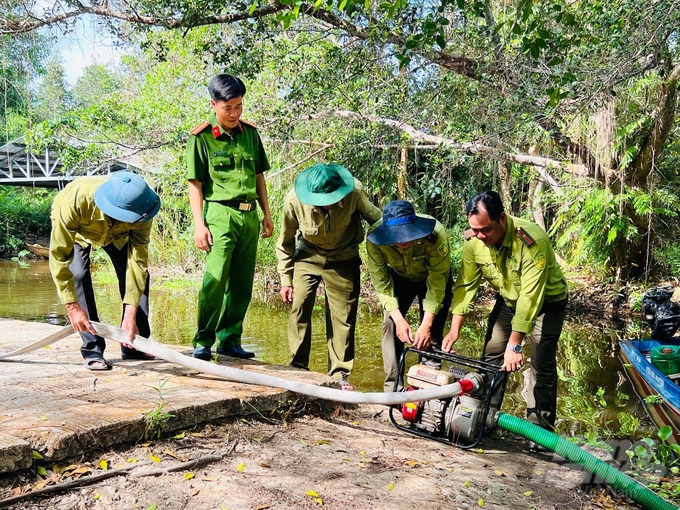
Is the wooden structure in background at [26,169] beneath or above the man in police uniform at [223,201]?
above

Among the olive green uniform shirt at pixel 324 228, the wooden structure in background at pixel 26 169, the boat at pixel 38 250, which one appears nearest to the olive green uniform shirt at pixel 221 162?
the olive green uniform shirt at pixel 324 228

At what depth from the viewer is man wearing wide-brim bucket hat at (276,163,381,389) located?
14.4 feet

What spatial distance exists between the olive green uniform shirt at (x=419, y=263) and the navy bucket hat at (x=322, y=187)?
338 millimetres

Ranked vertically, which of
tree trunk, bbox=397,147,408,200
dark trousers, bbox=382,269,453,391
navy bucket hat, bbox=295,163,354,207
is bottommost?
dark trousers, bbox=382,269,453,391

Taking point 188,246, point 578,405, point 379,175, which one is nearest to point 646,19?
point 578,405

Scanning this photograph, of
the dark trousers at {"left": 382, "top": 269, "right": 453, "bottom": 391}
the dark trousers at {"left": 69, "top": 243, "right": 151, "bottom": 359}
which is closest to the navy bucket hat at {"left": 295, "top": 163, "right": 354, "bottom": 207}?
the dark trousers at {"left": 382, "top": 269, "right": 453, "bottom": 391}

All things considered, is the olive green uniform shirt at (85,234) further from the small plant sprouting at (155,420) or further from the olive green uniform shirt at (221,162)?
the small plant sprouting at (155,420)

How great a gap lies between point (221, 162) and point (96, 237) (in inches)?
37.8

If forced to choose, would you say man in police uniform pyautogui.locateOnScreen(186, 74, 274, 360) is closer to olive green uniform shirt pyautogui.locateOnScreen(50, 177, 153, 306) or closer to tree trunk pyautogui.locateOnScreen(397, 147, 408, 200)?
olive green uniform shirt pyautogui.locateOnScreen(50, 177, 153, 306)

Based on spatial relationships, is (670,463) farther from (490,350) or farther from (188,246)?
(188,246)

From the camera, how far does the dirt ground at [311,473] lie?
2598 mm

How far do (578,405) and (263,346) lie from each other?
157 inches

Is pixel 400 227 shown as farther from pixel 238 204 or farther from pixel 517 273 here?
pixel 238 204

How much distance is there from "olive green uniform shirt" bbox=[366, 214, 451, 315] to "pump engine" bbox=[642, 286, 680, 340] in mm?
3319
